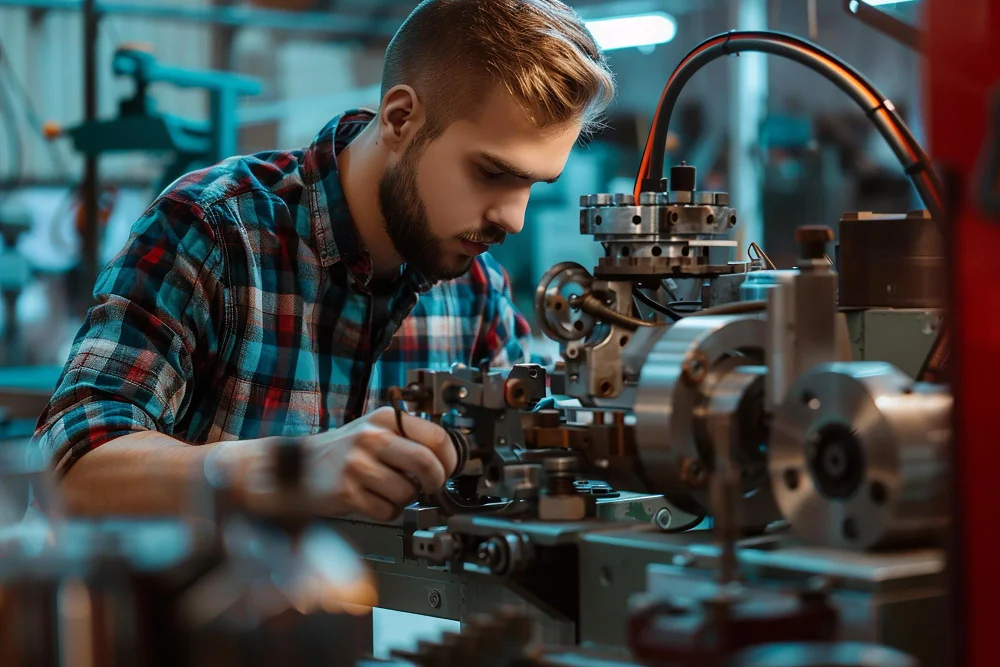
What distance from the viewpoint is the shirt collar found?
1.75 m

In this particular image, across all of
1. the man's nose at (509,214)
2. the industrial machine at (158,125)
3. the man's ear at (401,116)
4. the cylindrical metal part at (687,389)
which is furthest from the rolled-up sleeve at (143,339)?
the industrial machine at (158,125)

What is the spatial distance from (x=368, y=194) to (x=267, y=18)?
446cm

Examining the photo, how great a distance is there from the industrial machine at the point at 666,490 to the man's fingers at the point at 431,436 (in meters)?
→ 0.02

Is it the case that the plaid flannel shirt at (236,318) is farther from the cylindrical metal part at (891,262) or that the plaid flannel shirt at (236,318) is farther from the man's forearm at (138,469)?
the cylindrical metal part at (891,262)

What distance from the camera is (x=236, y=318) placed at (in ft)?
5.50

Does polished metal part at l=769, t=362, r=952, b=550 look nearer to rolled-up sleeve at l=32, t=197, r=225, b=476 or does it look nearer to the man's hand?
the man's hand

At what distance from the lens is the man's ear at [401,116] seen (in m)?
1.66

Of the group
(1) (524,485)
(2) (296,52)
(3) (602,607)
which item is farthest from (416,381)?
(2) (296,52)

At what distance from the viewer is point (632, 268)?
48.0 inches

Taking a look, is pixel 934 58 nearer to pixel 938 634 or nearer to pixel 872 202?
pixel 938 634

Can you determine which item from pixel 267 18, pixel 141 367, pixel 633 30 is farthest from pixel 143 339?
pixel 267 18

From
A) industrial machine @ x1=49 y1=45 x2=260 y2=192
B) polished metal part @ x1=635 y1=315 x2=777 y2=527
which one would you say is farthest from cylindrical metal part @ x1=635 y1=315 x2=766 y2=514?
industrial machine @ x1=49 y1=45 x2=260 y2=192

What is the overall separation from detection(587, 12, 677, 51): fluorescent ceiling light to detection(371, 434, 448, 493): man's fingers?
3630mm

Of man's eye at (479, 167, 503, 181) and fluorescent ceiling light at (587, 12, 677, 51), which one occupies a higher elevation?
fluorescent ceiling light at (587, 12, 677, 51)
